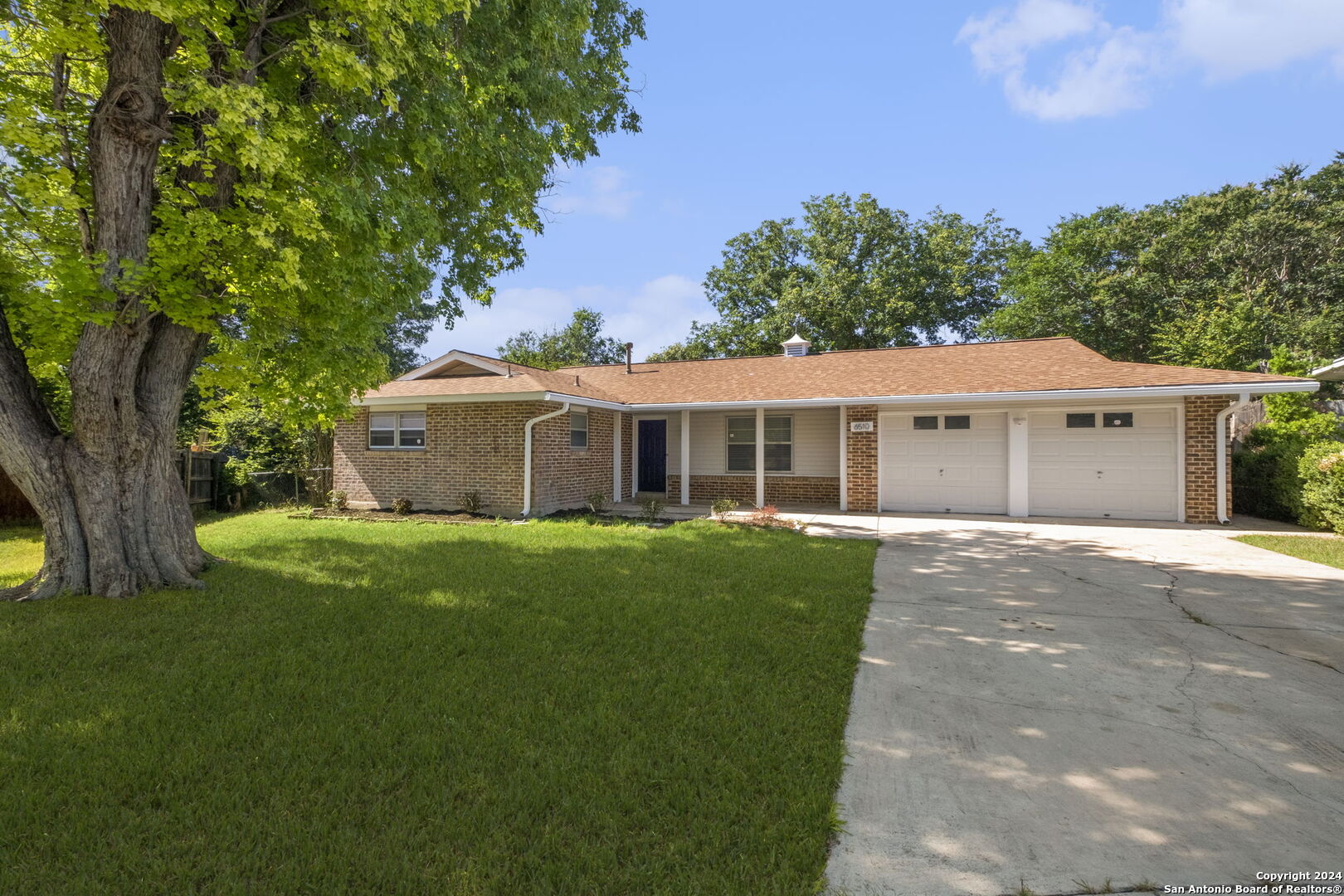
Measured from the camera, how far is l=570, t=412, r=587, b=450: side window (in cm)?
1337

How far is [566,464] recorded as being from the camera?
13.0m

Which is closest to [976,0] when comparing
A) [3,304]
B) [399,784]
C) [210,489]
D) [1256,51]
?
[399,784]

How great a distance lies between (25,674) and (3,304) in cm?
439

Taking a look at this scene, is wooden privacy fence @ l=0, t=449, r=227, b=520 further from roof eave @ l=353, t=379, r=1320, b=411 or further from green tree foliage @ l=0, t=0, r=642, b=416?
green tree foliage @ l=0, t=0, r=642, b=416

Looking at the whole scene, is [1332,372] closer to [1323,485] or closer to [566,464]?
[1323,485]

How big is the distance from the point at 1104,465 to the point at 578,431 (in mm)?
10757

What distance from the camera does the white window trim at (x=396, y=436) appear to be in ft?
42.9

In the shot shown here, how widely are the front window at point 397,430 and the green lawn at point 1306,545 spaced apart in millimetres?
14855

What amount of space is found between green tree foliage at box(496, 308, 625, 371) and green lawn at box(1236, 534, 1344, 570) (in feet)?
106

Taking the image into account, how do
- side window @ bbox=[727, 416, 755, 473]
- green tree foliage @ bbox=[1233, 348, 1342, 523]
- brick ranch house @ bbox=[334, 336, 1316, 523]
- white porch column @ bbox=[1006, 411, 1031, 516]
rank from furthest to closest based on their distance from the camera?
side window @ bbox=[727, 416, 755, 473]
white porch column @ bbox=[1006, 411, 1031, 516]
brick ranch house @ bbox=[334, 336, 1316, 523]
green tree foliage @ bbox=[1233, 348, 1342, 523]

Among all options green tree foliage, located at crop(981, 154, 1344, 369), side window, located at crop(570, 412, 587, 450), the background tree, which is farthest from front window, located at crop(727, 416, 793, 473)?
green tree foliage, located at crop(981, 154, 1344, 369)

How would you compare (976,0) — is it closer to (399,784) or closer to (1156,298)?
(399,784)

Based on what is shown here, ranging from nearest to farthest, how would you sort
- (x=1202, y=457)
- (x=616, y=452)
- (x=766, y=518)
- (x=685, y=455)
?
(x=766, y=518) < (x=1202, y=457) < (x=685, y=455) < (x=616, y=452)

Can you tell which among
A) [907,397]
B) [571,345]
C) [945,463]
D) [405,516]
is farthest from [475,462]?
[571,345]
